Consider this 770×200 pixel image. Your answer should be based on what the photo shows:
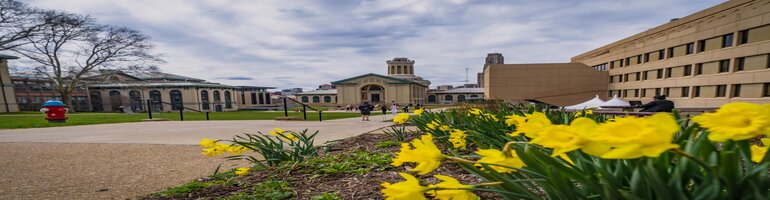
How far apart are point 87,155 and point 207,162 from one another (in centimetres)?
265

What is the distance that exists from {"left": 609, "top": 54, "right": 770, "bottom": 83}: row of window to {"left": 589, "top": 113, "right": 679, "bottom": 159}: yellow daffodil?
2199 cm

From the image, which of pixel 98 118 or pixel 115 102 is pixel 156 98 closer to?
pixel 115 102

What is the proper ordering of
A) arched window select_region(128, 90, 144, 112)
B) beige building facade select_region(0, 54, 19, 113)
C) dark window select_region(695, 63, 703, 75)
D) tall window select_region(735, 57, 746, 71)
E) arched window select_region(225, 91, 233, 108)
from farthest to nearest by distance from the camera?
arched window select_region(225, 91, 233, 108) < arched window select_region(128, 90, 144, 112) < beige building facade select_region(0, 54, 19, 113) < dark window select_region(695, 63, 703, 75) < tall window select_region(735, 57, 746, 71)

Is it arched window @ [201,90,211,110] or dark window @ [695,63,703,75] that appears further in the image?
arched window @ [201,90,211,110]

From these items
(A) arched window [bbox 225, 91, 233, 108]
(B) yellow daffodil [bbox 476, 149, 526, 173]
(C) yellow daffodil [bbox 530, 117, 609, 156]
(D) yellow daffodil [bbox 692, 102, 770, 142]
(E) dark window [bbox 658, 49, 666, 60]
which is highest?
(E) dark window [bbox 658, 49, 666, 60]

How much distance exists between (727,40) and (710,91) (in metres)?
2.87

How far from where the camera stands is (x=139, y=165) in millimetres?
4113

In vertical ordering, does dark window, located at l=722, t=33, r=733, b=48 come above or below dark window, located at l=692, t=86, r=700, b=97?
above

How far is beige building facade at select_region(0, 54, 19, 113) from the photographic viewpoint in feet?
90.1

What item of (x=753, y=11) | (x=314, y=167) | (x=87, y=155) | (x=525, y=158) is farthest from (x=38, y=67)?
(x=753, y=11)

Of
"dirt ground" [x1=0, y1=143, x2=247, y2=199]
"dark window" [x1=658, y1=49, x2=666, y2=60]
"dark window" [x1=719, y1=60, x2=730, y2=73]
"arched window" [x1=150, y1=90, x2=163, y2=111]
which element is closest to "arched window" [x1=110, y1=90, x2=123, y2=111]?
"arched window" [x1=150, y1=90, x2=163, y2=111]

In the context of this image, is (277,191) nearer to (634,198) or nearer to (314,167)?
(314,167)

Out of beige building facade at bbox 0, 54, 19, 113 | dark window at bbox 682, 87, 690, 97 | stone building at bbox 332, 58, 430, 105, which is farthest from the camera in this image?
stone building at bbox 332, 58, 430, 105

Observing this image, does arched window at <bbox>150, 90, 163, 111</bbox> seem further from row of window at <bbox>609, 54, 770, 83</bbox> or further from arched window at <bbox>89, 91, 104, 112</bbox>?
row of window at <bbox>609, 54, 770, 83</bbox>
